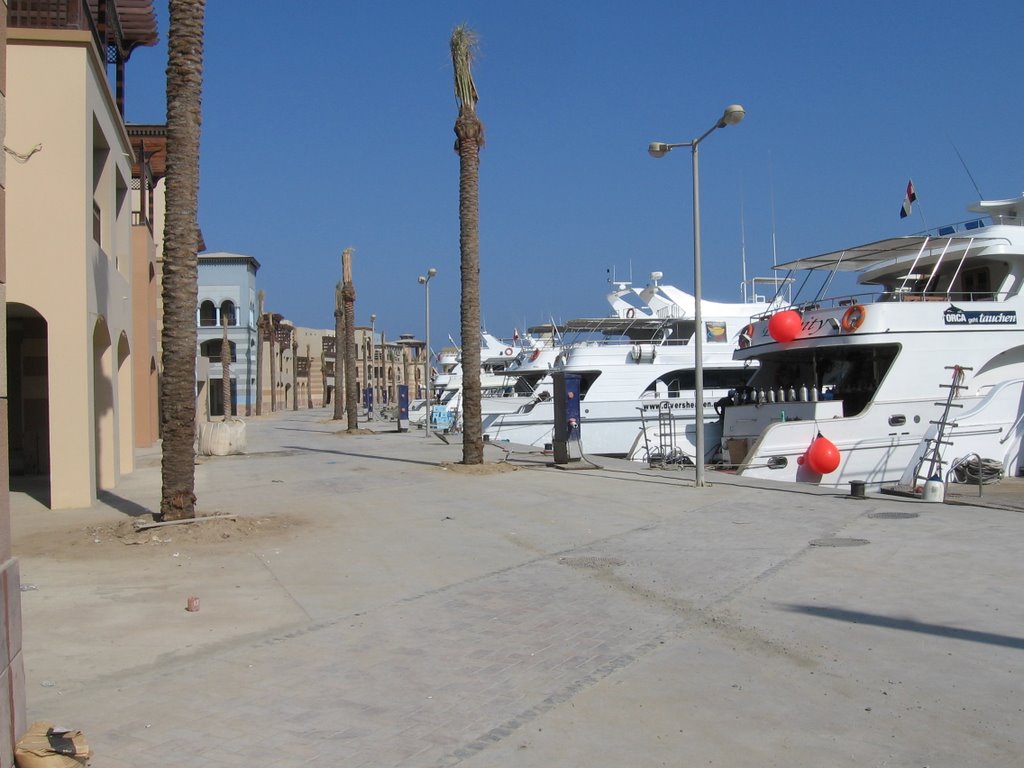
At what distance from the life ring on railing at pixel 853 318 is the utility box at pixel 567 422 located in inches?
232

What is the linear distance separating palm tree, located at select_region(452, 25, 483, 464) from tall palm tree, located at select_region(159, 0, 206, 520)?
314 inches

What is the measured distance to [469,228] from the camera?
60.0ft

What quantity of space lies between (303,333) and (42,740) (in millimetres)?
82038

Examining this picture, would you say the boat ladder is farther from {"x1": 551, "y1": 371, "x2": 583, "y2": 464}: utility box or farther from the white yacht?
the white yacht

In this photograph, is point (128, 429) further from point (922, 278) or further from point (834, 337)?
point (922, 278)

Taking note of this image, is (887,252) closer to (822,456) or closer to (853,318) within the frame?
(853,318)

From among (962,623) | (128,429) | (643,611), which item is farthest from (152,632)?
(128,429)

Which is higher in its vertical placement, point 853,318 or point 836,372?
point 853,318

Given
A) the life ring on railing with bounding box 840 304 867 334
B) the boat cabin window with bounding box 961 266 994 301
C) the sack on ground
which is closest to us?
the sack on ground

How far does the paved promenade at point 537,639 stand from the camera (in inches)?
173

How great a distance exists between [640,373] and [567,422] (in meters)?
10.5

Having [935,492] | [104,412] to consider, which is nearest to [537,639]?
[935,492]

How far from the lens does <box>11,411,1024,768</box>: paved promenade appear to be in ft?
14.4

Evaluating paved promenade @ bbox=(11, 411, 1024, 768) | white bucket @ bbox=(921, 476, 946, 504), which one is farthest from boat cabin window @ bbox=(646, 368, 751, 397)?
paved promenade @ bbox=(11, 411, 1024, 768)
